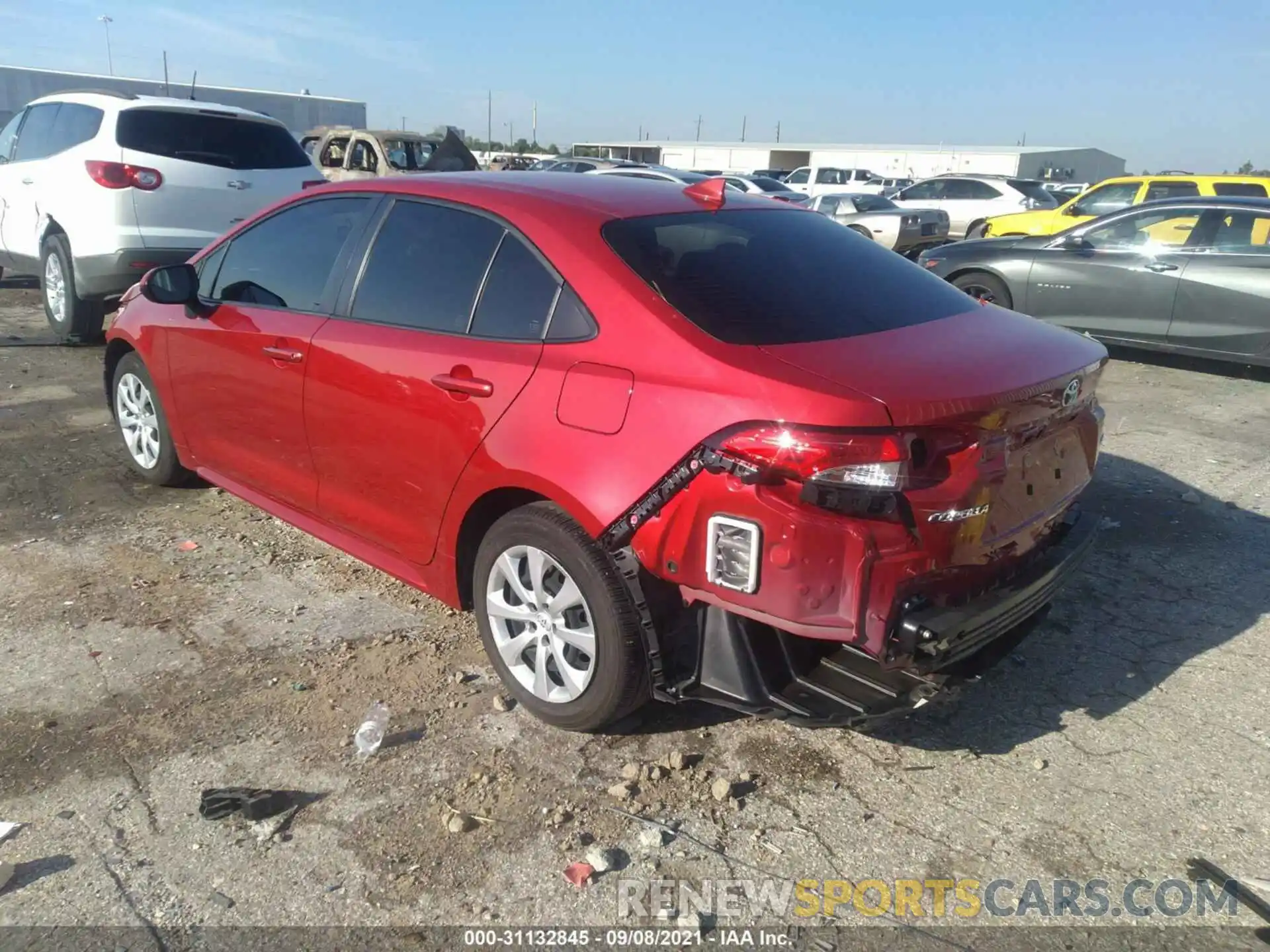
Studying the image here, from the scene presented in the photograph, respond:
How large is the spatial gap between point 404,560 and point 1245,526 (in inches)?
166

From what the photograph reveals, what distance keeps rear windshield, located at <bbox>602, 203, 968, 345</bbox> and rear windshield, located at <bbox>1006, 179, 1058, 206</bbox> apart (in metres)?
20.7

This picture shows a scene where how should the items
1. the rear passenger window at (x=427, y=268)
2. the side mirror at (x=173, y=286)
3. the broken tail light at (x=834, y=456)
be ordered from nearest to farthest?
the broken tail light at (x=834, y=456), the rear passenger window at (x=427, y=268), the side mirror at (x=173, y=286)

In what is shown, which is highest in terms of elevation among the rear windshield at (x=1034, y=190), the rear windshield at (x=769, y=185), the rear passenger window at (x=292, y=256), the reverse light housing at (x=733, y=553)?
the rear windshield at (x=1034, y=190)

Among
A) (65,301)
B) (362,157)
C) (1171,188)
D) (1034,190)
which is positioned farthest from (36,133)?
(1034,190)

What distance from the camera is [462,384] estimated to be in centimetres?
316

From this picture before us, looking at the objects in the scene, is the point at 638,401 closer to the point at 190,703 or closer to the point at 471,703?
the point at 471,703

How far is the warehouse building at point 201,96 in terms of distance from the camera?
4044 centimetres

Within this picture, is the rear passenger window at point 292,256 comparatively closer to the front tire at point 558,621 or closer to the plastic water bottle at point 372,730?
the front tire at point 558,621

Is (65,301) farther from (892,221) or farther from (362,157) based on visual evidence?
(892,221)

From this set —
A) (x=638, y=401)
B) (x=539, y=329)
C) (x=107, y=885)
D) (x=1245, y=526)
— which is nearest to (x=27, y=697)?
(x=107, y=885)

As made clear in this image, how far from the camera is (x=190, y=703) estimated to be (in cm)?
329

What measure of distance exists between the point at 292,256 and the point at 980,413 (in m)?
2.90

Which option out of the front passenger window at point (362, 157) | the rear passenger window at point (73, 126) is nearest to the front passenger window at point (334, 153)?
the front passenger window at point (362, 157)

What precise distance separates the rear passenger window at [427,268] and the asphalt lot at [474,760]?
124 cm
